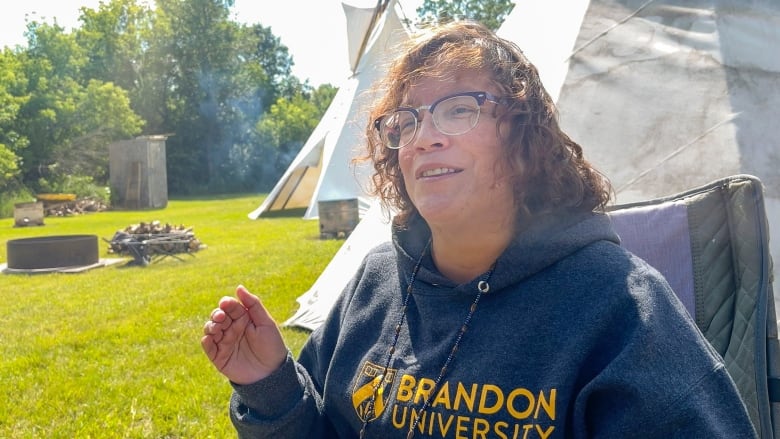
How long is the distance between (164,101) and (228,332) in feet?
120

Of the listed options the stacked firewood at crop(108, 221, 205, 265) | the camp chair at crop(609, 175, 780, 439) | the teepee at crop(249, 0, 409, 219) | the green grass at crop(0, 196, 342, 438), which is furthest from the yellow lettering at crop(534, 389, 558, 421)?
the teepee at crop(249, 0, 409, 219)

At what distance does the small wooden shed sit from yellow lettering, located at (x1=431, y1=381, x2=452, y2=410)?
2464 cm

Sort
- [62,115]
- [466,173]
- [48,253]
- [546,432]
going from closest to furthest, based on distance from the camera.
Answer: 1. [546,432]
2. [466,173]
3. [48,253]
4. [62,115]

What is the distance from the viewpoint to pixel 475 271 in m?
1.72

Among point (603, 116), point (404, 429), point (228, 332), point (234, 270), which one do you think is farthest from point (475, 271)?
point (234, 270)

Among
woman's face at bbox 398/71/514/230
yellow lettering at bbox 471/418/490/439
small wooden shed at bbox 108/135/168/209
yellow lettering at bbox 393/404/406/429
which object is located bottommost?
small wooden shed at bbox 108/135/168/209

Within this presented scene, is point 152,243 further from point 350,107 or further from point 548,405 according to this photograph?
point 548,405

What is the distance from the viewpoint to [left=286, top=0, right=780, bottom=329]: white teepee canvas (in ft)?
10.9

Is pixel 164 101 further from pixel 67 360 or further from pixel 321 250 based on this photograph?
pixel 67 360

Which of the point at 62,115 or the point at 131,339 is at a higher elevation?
the point at 62,115

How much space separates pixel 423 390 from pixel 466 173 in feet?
1.62

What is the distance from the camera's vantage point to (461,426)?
59.3 inches

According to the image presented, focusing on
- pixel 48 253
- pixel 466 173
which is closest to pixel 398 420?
pixel 466 173

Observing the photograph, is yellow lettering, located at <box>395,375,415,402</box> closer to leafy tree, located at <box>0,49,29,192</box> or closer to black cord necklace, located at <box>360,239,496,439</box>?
black cord necklace, located at <box>360,239,496,439</box>
